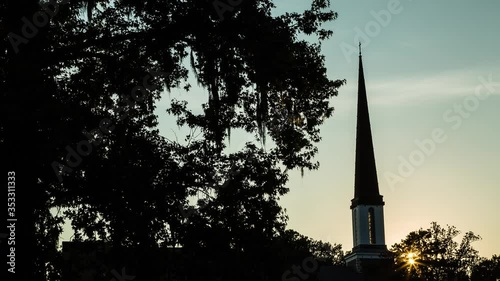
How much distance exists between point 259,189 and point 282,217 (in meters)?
0.89

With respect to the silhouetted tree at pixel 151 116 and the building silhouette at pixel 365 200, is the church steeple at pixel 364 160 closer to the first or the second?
the building silhouette at pixel 365 200

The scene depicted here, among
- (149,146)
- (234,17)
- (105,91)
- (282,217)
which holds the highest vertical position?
(234,17)

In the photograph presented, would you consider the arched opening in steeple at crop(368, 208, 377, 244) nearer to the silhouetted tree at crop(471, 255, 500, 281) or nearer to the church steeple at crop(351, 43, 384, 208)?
the church steeple at crop(351, 43, 384, 208)

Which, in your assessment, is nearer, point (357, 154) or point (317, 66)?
point (317, 66)

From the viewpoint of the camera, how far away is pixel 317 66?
→ 14648 millimetres

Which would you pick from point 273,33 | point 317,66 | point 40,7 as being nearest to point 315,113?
point 317,66

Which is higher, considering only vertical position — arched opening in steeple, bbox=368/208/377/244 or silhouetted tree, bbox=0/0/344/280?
arched opening in steeple, bbox=368/208/377/244

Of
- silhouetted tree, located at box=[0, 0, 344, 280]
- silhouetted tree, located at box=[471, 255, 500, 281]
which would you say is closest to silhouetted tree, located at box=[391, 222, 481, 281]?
silhouetted tree, located at box=[471, 255, 500, 281]

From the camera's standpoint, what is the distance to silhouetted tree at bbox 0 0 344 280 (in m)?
13.7

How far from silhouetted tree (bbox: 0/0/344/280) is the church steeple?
2635 inches

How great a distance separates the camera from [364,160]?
81.8 m

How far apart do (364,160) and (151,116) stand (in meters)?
68.1

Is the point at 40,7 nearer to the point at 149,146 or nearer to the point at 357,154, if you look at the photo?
the point at 149,146

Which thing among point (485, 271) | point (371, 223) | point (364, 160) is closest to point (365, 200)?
point (371, 223)
